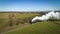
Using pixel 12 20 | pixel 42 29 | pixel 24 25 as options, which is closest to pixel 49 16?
pixel 42 29

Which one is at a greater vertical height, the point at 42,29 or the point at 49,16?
the point at 49,16

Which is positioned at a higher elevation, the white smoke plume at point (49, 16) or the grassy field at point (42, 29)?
the white smoke plume at point (49, 16)

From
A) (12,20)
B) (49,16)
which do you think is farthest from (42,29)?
(12,20)

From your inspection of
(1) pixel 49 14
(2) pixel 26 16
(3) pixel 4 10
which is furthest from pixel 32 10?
(3) pixel 4 10

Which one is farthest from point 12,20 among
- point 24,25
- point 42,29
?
point 42,29

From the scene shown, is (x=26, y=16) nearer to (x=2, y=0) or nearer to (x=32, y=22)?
(x=32, y=22)

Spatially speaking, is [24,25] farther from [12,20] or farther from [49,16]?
[49,16]

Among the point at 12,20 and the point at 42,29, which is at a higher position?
the point at 12,20

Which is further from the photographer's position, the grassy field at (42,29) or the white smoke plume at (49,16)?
the white smoke plume at (49,16)

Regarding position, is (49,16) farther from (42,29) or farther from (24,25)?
(24,25)

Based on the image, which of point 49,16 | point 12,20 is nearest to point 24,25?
point 12,20
